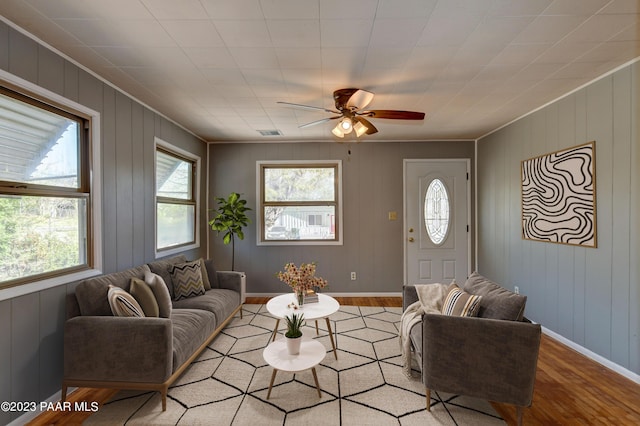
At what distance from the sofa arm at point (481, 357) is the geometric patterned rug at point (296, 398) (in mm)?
261

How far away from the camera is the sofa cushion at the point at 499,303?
1.87 meters

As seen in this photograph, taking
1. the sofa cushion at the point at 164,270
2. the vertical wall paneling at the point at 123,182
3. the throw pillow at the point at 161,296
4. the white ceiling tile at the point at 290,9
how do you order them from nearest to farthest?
the white ceiling tile at the point at 290,9
the throw pillow at the point at 161,296
the vertical wall paneling at the point at 123,182
the sofa cushion at the point at 164,270

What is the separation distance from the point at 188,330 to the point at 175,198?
2129mm

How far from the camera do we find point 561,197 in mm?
2908

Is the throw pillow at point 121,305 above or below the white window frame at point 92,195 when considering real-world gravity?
below

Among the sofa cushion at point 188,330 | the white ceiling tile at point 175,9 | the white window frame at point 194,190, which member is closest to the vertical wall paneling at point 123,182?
the white window frame at point 194,190

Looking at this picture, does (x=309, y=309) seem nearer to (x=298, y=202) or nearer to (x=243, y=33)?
(x=243, y=33)

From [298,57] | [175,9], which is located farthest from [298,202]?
[175,9]

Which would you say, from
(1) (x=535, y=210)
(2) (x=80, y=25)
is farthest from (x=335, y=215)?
(2) (x=80, y=25)

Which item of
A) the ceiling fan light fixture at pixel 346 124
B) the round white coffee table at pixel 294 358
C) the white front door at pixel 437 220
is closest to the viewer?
the round white coffee table at pixel 294 358

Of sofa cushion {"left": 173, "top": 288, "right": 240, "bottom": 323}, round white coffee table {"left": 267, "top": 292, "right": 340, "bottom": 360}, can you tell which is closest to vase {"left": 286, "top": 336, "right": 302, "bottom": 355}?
round white coffee table {"left": 267, "top": 292, "right": 340, "bottom": 360}

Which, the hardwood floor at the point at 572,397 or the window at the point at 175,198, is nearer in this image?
the hardwood floor at the point at 572,397

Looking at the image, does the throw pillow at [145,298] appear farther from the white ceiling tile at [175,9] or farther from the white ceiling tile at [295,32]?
the white ceiling tile at [295,32]

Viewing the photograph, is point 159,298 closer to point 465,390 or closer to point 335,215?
point 465,390
